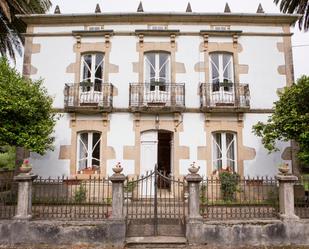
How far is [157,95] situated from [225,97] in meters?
3.18

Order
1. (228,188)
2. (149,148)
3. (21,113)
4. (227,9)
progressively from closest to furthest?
(21,113), (228,188), (149,148), (227,9)

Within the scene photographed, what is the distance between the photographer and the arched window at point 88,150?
12.8 m

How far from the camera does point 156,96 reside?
42.1ft

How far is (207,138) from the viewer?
12664 millimetres

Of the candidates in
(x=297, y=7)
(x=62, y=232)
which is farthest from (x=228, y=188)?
(x=297, y=7)

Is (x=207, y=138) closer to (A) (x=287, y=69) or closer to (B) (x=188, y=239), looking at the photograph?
(A) (x=287, y=69)

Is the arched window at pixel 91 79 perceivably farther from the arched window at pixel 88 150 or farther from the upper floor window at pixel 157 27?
the upper floor window at pixel 157 27

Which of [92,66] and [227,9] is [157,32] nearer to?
[92,66]

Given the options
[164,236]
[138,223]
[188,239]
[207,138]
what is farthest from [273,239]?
[207,138]

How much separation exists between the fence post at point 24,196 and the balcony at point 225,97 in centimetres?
791

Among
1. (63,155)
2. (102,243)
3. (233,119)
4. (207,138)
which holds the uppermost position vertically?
(233,119)

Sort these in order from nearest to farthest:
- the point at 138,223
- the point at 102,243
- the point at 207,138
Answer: the point at 102,243
the point at 138,223
the point at 207,138

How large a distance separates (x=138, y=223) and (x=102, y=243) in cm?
145

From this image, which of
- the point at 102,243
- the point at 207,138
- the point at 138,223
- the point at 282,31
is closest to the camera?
the point at 102,243
